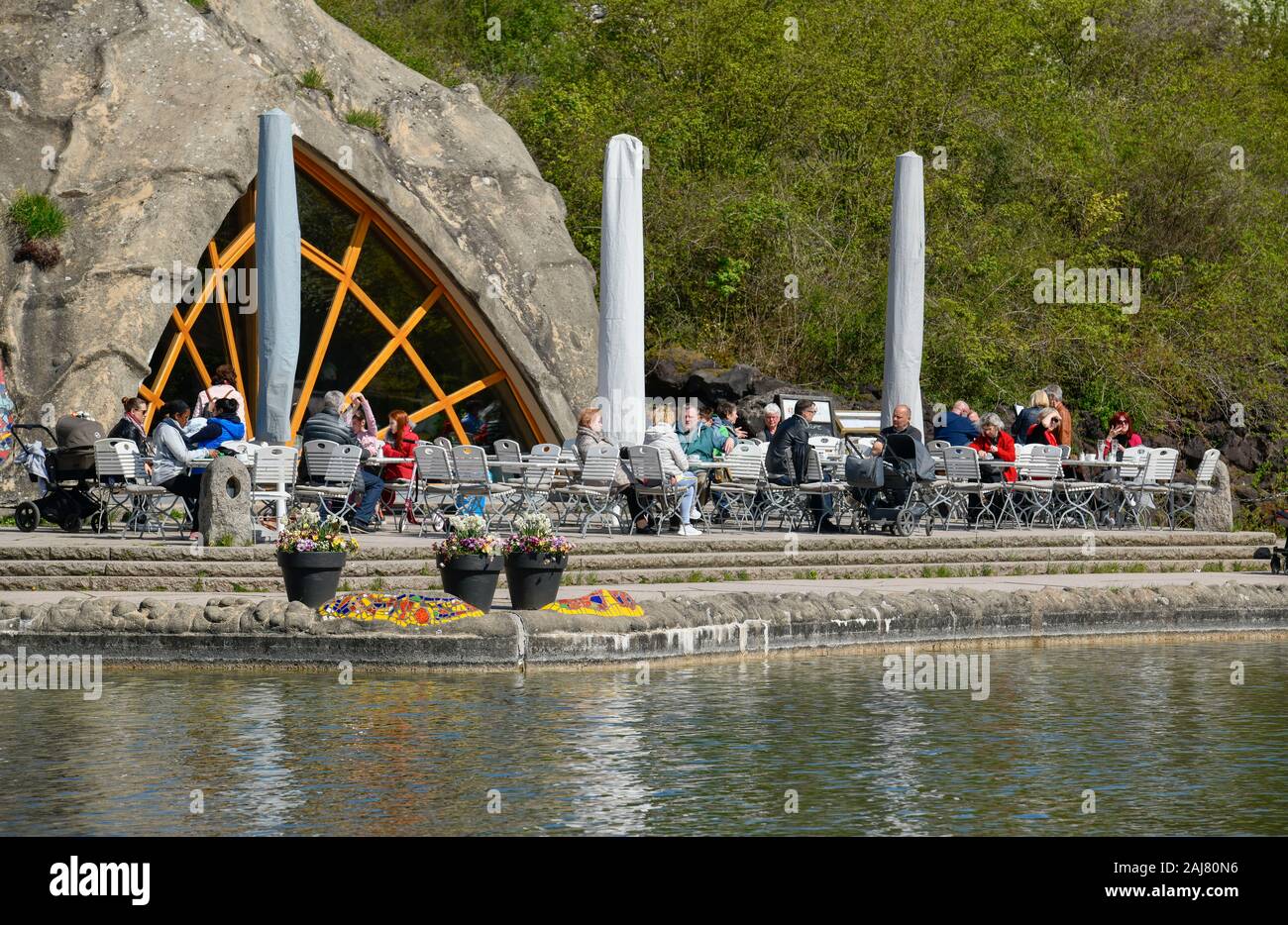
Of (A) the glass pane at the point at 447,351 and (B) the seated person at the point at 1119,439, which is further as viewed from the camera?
(A) the glass pane at the point at 447,351

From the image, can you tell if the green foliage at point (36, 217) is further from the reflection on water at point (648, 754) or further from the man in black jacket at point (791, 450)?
the reflection on water at point (648, 754)

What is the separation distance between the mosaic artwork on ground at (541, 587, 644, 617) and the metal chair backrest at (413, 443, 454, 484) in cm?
481

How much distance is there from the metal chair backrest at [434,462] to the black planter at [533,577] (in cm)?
442

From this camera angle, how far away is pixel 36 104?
20.0m

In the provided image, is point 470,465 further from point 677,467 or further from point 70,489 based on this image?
point 70,489

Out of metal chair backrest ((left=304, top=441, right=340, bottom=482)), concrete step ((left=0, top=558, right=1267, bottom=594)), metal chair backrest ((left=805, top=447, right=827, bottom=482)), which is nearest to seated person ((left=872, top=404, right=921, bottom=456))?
metal chair backrest ((left=805, top=447, right=827, bottom=482))

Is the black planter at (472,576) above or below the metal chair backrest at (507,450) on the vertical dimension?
below

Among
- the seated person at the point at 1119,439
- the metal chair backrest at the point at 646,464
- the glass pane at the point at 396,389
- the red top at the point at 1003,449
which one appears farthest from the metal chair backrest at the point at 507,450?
the seated person at the point at 1119,439

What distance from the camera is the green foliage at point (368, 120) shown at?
2242 cm

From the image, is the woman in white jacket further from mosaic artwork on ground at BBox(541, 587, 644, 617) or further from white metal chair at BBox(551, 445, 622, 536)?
mosaic artwork on ground at BBox(541, 587, 644, 617)

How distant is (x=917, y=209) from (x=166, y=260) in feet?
26.6

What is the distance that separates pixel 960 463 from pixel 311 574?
26.2ft
